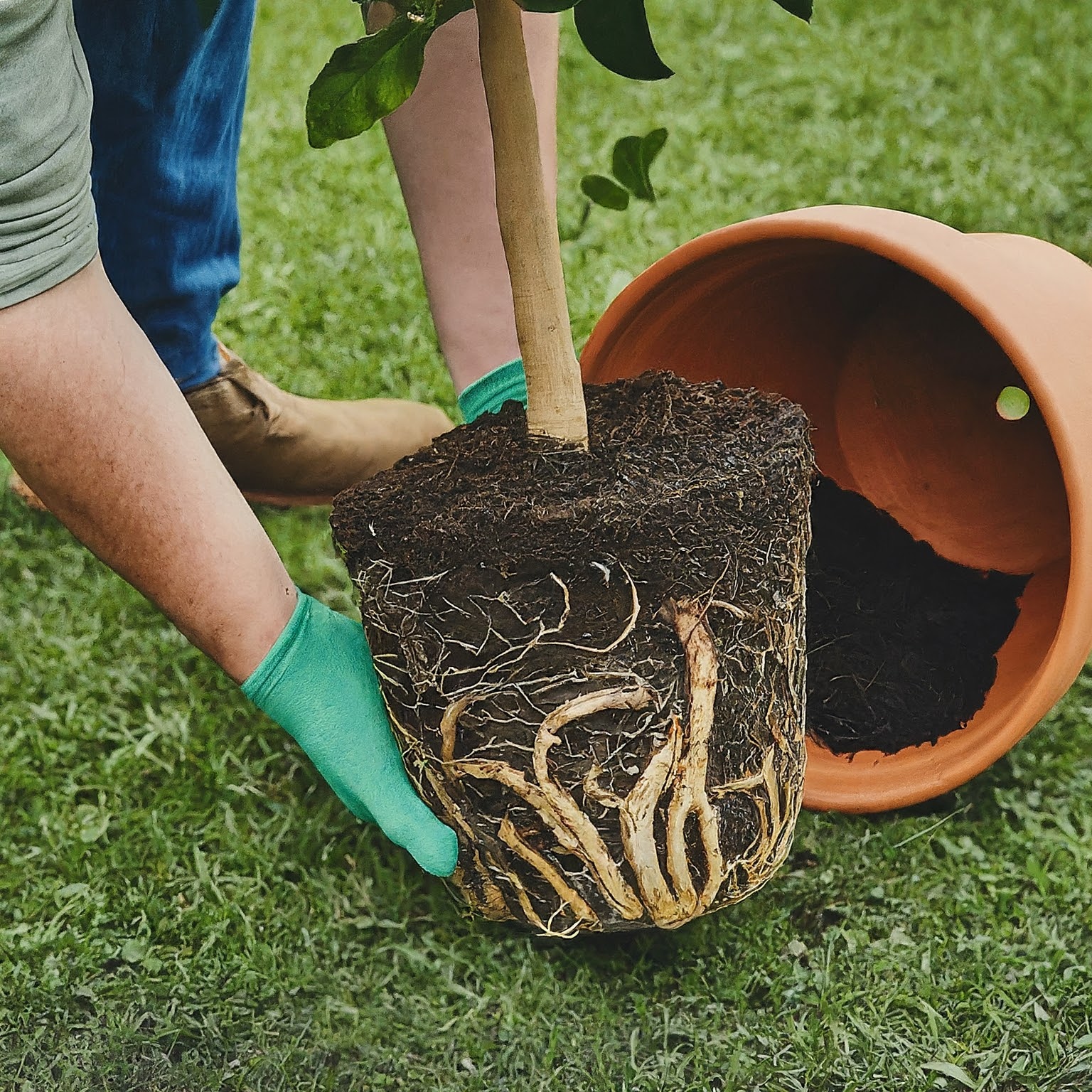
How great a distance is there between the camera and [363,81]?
931 mm

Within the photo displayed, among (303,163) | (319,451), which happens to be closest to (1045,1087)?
(319,451)

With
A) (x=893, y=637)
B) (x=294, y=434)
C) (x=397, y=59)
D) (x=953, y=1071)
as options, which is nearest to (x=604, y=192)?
(x=397, y=59)

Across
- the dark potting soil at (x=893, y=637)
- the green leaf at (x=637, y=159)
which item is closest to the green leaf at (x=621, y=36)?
the green leaf at (x=637, y=159)

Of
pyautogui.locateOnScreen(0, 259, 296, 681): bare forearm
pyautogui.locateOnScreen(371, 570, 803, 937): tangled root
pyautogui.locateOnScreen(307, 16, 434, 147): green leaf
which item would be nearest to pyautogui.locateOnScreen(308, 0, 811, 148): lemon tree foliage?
pyautogui.locateOnScreen(307, 16, 434, 147): green leaf

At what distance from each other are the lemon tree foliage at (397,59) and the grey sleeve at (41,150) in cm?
13

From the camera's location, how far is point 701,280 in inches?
57.6

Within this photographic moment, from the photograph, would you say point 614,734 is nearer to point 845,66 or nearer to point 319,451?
point 319,451

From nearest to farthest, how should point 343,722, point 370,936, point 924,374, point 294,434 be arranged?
point 343,722
point 370,936
point 924,374
point 294,434

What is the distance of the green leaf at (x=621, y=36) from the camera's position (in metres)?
0.94

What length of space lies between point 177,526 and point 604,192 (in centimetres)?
58

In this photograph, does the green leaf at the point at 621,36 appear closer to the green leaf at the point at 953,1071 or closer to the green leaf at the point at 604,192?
the green leaf at the point at 604,192

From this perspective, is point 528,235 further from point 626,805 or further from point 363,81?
point 626,805

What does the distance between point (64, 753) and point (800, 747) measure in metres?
0.94

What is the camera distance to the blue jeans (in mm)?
1396
